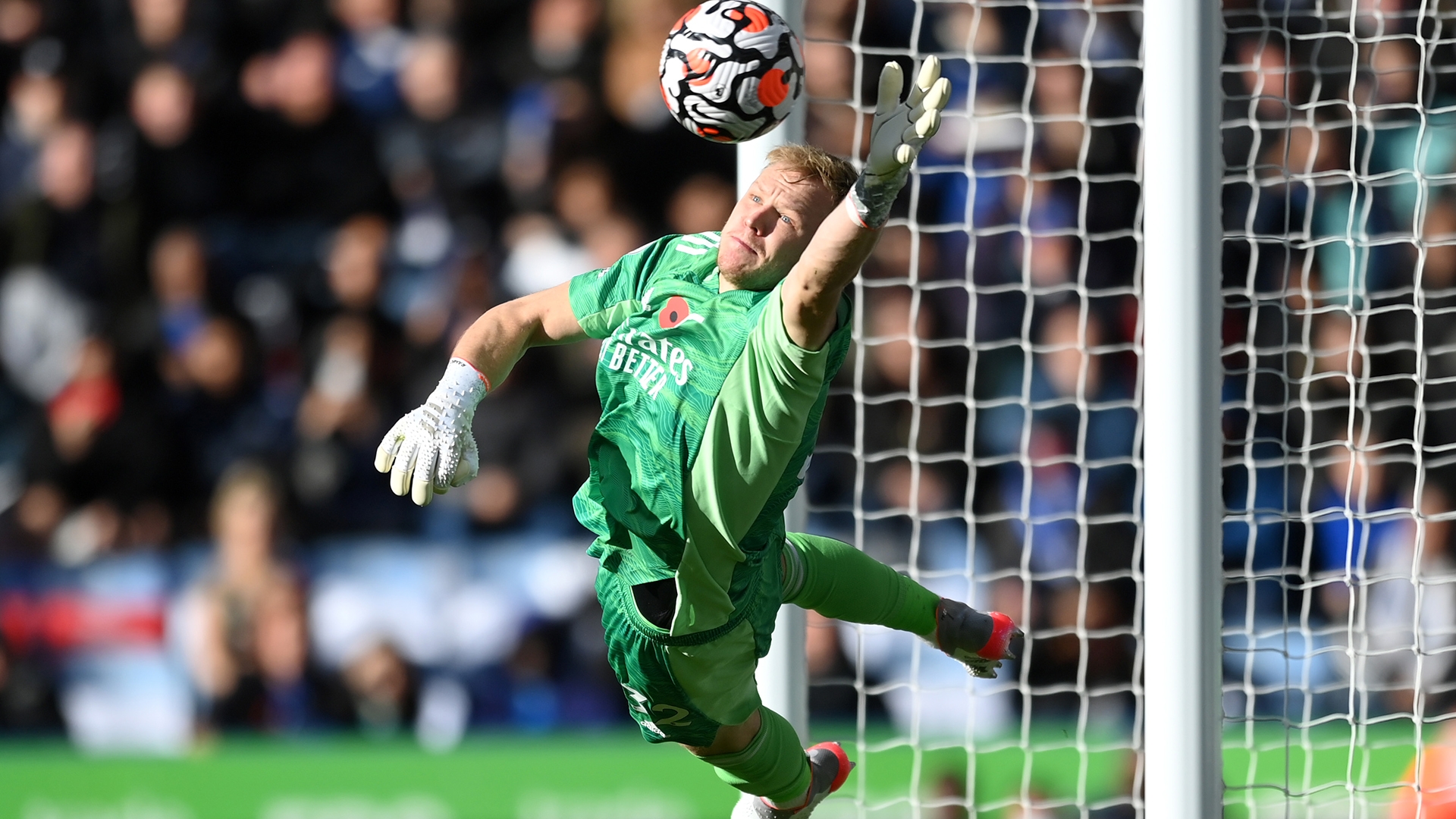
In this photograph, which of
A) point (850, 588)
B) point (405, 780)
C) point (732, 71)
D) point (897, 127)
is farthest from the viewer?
point (405, 780)

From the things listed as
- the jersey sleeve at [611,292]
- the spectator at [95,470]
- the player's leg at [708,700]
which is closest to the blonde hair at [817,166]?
the jersey sleeve at [611,292]

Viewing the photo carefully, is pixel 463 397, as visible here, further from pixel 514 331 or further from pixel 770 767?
pixel 770 767

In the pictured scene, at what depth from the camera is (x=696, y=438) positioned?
8.35ft

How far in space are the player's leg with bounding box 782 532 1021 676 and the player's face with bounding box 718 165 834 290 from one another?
63 centimetres

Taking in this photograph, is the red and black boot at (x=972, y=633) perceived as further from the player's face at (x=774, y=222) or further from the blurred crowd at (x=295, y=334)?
the blurred crowd at (x=295, y=334)

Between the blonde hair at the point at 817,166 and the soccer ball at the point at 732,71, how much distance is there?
0.08m

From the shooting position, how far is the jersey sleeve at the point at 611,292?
2.78 m

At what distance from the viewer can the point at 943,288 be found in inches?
186

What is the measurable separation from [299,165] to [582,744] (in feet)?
7.06

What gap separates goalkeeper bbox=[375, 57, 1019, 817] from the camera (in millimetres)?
2482

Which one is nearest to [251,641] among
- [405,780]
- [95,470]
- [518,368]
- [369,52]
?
[405,780]

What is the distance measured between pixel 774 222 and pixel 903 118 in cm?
55

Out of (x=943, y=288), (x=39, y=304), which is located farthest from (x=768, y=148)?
(x=39, y=304)

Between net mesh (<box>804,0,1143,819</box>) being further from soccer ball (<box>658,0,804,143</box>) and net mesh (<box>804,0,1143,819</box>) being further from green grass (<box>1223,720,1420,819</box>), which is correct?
soccer ball (<box>658,0,804,143</box>)
